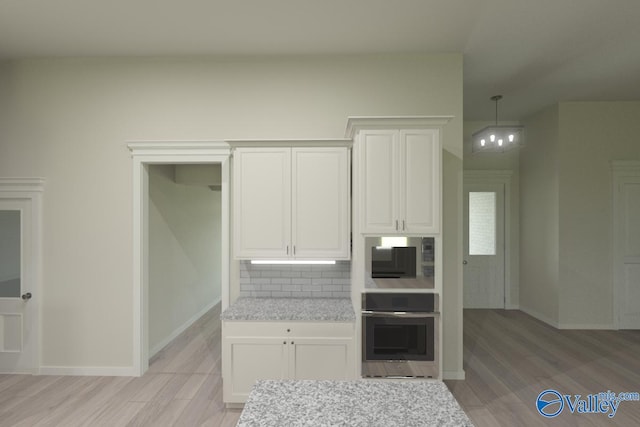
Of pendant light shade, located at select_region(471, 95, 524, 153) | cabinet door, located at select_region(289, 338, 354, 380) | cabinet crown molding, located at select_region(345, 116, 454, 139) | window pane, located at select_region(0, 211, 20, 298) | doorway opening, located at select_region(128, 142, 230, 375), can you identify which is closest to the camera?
cabinet crown molding, located at select_region(345, 116, 454, 139)

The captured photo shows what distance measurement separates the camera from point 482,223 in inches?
240

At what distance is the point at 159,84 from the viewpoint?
11.8ft

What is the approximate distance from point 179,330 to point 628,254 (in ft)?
20.7

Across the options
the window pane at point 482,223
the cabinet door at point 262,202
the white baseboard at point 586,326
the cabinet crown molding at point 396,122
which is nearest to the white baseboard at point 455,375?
the cabinet door at point 262,202

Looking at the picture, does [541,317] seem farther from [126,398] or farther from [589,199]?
[126,398]

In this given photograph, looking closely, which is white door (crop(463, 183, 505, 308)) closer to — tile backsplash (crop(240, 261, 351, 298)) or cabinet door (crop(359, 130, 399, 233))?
tile backsplash (crop(240, 261, 351, 298))

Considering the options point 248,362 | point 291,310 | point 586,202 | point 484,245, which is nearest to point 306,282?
point 291,310

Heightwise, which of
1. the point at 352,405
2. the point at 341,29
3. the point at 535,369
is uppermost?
the point at 341,29

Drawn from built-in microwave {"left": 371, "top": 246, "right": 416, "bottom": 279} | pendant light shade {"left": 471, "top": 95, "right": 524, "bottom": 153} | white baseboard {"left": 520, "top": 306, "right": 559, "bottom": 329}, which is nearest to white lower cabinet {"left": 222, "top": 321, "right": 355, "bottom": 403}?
built-in microwave {"left": 371, "top": 246, "right": 416, "bottom": 279}

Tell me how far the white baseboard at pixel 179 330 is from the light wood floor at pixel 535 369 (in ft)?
10.6

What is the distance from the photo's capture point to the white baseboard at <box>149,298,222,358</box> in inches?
164

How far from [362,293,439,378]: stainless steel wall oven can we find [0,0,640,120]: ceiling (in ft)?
7.39

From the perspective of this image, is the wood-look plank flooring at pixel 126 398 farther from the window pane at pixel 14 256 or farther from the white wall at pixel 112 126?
the window pane at pixel 14 256

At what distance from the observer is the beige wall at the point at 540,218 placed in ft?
16.9
